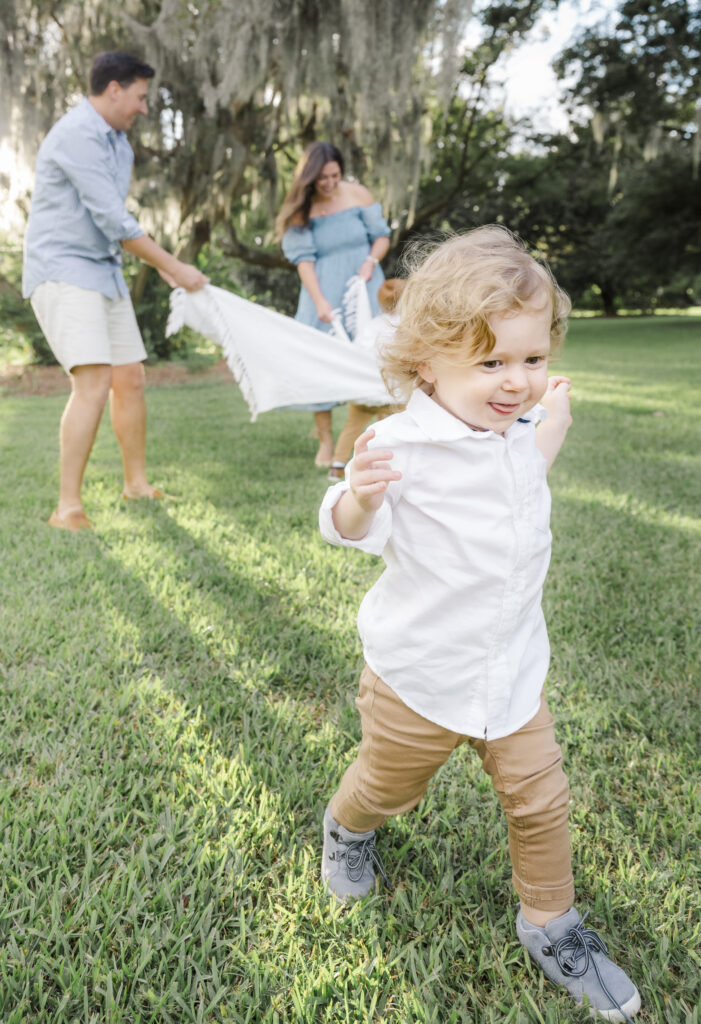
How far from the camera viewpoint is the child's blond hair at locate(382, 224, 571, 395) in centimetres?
132

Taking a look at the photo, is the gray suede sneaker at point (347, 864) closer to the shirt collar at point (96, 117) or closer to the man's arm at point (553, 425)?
the man's arm at point (553, 425)

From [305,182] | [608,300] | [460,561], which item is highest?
[305,182]

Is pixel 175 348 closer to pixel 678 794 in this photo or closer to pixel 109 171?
pixel 109 171

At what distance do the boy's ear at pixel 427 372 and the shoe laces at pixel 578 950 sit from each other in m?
1.06

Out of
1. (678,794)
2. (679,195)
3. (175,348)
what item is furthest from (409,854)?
(679,195)

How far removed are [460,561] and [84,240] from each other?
3.10m

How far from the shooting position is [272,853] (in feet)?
5.58

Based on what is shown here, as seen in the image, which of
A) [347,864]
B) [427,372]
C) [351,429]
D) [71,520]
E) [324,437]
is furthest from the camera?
[324,437]

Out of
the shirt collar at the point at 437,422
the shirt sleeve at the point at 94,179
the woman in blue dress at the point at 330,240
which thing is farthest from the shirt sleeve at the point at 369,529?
the woman in blue dress at the point at 330,240

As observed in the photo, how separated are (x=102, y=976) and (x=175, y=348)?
39.4ft

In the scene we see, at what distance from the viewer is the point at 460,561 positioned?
138 centimetres

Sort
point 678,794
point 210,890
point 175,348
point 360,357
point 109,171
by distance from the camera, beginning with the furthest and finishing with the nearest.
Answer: point 175,348
point 360,357
point 109,171
point 678,794
point 210,890

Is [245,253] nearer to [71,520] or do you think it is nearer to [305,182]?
[305,182]

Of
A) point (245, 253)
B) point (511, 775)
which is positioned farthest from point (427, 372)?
point (245, 253)
